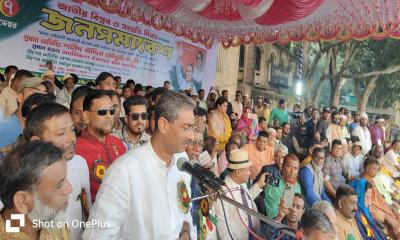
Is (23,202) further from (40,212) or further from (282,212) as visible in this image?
(282,212)

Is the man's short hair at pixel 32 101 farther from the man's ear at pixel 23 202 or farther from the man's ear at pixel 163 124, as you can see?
the man's ear at pixel 23 202

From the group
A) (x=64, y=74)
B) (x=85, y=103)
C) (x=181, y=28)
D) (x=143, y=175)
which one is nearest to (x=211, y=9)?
(x=181, y=28)

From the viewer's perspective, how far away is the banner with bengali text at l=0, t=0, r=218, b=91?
5.42m

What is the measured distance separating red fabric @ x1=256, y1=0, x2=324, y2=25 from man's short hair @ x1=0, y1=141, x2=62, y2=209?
421 centimetres

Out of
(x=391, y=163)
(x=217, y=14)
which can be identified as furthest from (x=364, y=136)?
(x=217, y=14)

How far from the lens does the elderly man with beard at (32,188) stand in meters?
1.15

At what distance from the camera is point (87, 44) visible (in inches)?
254

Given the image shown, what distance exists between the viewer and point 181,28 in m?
6.70

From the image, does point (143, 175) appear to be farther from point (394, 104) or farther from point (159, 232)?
point (394, 104)

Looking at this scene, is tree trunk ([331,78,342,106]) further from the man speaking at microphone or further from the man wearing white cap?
the man speaking at microphone

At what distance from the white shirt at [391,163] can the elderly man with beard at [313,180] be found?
277 centimetres

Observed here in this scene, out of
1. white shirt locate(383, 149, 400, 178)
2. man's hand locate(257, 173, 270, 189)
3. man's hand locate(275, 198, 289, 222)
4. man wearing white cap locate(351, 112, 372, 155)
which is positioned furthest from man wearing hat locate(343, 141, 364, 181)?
man's hand locate(275, 198, 289, 222)

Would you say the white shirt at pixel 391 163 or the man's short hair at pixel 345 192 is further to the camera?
the white shirt at pixel 391 163

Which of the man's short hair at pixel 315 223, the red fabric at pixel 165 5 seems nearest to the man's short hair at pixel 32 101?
the man's short hair at pixel 315 223
